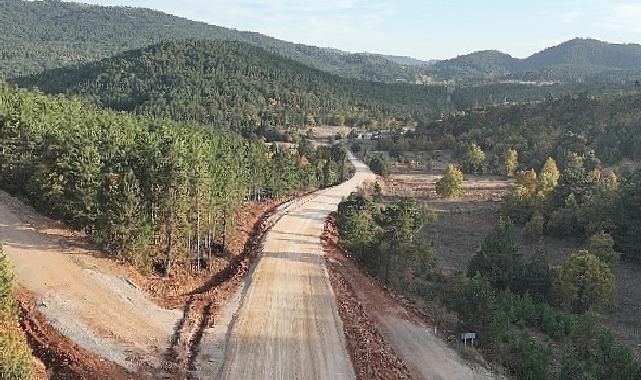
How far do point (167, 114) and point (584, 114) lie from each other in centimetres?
11441

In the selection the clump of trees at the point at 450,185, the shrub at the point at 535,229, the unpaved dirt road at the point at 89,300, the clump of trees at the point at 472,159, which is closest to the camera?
the unpaved dirt road at the point at 89,300

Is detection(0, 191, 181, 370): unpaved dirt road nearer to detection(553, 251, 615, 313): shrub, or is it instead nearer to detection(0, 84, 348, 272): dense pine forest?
detection(0, 84, 348, 272): dense pine forest

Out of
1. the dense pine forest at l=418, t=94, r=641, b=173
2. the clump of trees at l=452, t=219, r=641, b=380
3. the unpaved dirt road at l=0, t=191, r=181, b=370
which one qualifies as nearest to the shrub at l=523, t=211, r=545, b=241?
the clump of trees at l=452, t=219, r=641, b=380

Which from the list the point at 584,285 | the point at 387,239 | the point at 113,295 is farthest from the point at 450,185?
the point at 113,295

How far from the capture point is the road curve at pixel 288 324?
2492cm

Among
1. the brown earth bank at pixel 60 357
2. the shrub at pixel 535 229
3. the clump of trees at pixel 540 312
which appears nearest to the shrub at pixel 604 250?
the clump of trees at pixel 540 312

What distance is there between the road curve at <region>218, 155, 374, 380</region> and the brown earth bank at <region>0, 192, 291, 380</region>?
1.87 m

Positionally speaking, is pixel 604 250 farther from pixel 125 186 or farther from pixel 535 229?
pixel 125 186

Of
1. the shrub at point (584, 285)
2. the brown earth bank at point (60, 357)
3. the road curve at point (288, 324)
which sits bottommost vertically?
the shrub at point (584, 285)

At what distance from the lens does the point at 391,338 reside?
31.0 m

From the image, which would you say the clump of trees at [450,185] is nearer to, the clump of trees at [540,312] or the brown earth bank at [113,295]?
the clump of trees at [540,312]

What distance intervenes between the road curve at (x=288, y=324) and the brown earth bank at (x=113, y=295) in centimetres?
187

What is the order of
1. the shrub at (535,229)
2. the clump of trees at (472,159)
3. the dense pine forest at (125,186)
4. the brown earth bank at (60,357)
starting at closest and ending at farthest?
1. the brown earth bank at (60,357)
2. the dense pine forest at (125,186)
3. the shrub at (535,229)
4. the clump of trees at (472,159)

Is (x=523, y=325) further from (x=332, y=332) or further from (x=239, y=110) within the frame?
(x=239, y=110)
